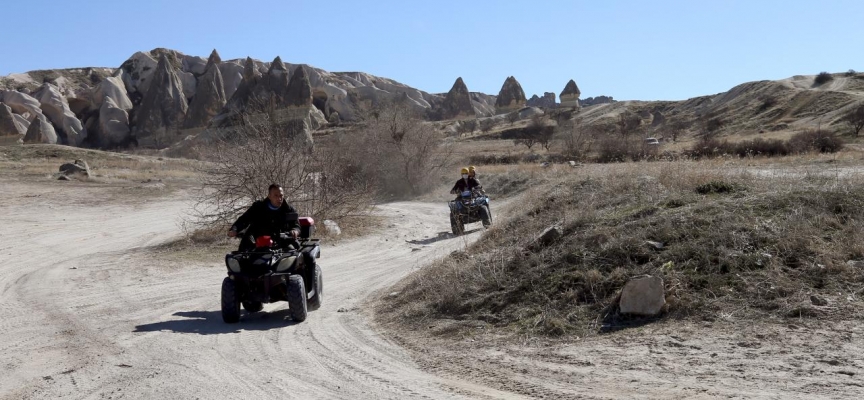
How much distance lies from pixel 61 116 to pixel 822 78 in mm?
90212

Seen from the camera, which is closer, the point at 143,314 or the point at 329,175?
the point at 143,314

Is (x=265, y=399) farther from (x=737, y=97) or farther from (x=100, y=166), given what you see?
(x=737, y=97)

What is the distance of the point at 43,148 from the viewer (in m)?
55.0

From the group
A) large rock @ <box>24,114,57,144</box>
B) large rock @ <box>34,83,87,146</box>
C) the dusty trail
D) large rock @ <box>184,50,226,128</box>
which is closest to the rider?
the dusty trail

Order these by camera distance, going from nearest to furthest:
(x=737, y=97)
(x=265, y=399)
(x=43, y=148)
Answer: (x=265, y=399) → (x=43, y=148) → (x=737, y=97)

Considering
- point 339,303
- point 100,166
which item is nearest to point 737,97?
point 100,166

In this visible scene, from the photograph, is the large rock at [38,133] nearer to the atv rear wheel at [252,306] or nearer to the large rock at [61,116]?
the large rock at [61,116]

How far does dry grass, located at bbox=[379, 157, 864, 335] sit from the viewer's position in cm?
769

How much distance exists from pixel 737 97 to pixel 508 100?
45.1 m

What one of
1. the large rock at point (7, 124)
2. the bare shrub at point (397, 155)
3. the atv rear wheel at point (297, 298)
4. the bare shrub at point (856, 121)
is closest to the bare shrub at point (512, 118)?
the bare shrub at point (856, 121)

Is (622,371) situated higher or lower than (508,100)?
lower

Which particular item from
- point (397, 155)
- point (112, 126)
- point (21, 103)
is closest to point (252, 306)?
point (397, 155)

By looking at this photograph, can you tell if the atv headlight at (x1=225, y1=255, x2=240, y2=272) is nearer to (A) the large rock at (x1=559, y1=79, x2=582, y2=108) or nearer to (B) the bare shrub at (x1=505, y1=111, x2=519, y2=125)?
(B) the bare shrub at (x1=505, y1=111, x2=519, y2=125)

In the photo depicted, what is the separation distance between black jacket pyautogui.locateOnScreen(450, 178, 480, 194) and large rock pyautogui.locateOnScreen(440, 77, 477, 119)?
9615 centimetres
